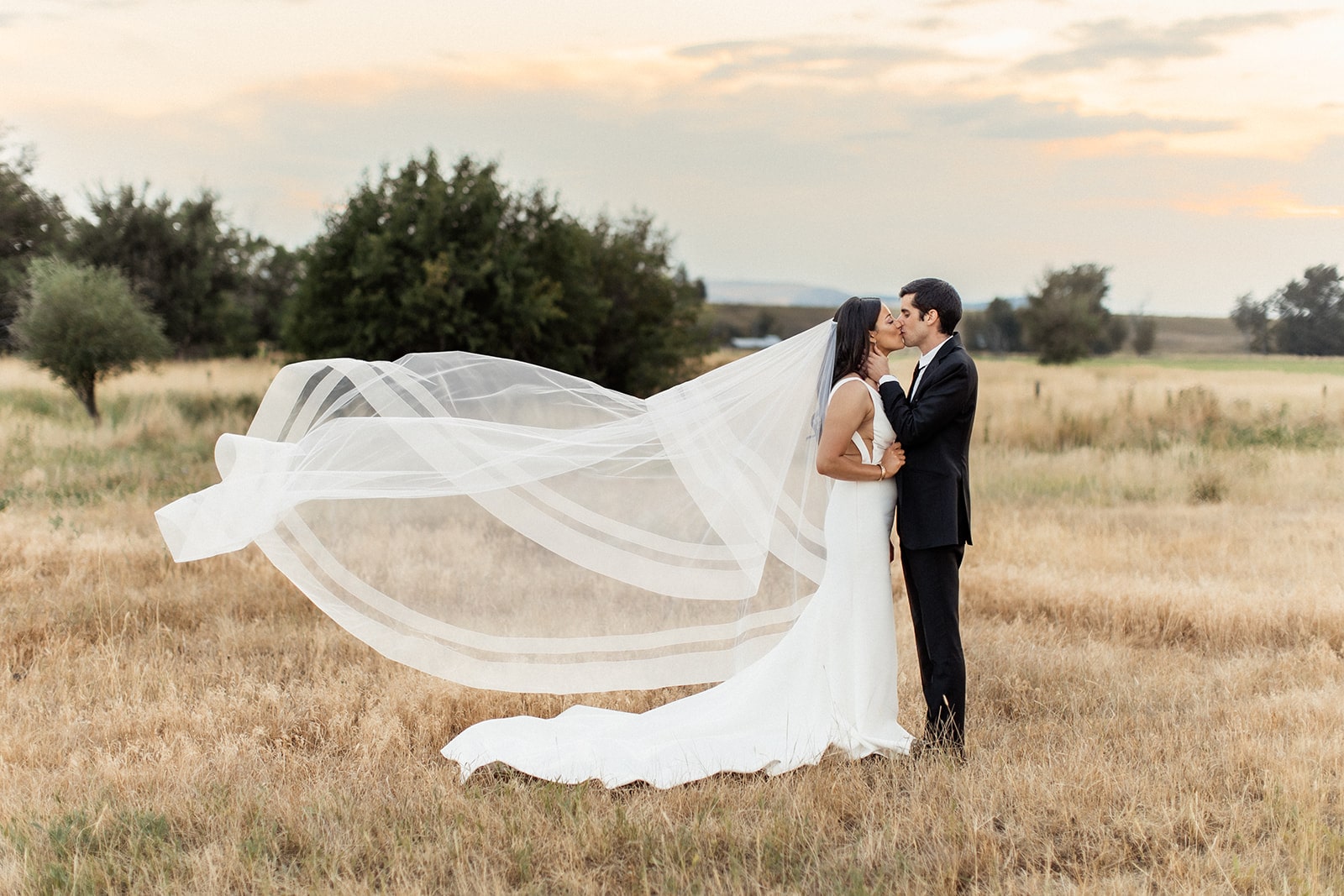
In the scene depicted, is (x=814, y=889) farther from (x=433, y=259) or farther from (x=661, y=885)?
(x=433, y=259)

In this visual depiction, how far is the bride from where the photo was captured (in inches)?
208

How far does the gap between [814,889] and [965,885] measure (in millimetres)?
645

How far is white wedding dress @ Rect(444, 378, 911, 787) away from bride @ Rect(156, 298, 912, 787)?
1 cm

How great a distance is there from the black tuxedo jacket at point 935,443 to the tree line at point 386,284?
18.8 meters

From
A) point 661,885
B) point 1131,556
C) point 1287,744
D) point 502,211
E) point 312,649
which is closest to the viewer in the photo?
point 661,885

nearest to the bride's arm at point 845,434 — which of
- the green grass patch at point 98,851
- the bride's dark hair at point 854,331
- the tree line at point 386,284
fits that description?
the bride's dark hair at point 854,331

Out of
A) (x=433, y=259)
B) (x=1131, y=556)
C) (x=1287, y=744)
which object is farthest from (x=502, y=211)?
(x=1287, y=744)

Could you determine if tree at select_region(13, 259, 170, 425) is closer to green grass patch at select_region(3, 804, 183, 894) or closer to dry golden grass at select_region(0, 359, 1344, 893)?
dry golden grass at select_region(0, 359, 1344, 893)

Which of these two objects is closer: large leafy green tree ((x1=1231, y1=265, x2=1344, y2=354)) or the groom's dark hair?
the groom's dark hair

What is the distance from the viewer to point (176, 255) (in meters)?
37.9

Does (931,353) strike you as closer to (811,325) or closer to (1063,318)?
(811,325)

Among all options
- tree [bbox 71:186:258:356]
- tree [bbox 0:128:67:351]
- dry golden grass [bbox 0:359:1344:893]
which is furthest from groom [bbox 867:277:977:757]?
tree [bbox 0:128:67:351]

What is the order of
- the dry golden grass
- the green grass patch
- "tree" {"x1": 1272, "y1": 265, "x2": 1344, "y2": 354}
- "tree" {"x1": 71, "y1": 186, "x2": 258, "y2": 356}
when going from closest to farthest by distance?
the green grass patch → the dry golden grass → "tree" {"x1": 71, "y1": 186, "x2": 258, "y2": 356} → "tree" {"x1": 1272, "y1": 265, "x2": 1344, "y2": 354}

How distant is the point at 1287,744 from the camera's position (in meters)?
5.55
